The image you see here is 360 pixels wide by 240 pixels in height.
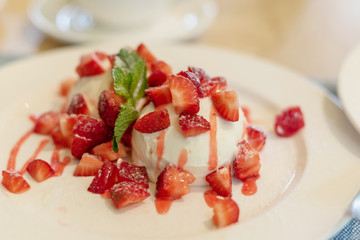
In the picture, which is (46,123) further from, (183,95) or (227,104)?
(227,104)

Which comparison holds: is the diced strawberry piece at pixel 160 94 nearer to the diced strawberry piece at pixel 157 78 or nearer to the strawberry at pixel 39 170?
the diced strawberry piece at pixel 157 78

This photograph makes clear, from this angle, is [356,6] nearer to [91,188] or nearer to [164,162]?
[164,162]

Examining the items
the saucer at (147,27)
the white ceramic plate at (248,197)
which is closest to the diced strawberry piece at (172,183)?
the white ceramic plate at (248,197)

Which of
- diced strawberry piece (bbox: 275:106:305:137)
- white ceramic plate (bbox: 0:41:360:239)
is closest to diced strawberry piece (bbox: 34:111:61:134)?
white ceramic plate (bbox: 0:41:360:239)

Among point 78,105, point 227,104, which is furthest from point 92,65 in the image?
point 227,104

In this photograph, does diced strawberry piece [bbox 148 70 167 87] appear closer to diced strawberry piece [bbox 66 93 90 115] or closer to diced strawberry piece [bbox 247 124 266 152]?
diced strawberry piece [bbox 66 93 90 115]

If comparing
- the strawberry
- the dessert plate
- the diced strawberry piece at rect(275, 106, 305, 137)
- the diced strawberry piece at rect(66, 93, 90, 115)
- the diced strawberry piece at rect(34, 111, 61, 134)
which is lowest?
the diced strawberry piece at rect(34, 111, 61, 134)

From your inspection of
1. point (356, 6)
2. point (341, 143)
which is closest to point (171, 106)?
point (341, 143)
